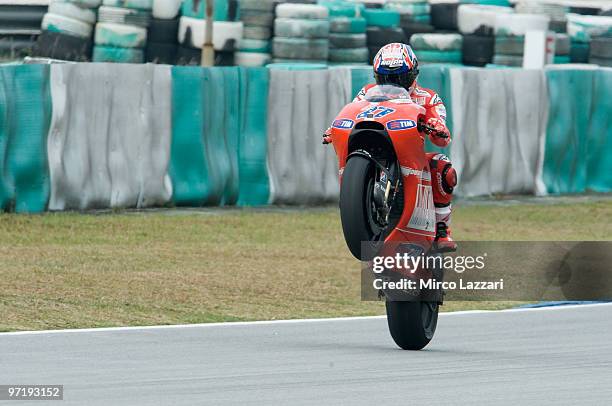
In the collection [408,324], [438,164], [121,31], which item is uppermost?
[438,164]

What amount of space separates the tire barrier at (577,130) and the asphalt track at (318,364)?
31.3 ft

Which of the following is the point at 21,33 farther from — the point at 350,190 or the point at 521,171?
the point at 350,190

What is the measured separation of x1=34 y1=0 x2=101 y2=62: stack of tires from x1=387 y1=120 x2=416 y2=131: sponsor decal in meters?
15.4

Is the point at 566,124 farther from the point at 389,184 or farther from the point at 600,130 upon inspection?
the point at 389,184

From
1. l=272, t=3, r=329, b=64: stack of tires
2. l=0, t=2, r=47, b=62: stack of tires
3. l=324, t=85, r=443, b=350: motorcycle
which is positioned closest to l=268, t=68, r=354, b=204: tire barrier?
l=272, t=3, r=329, b=64: stack of tires

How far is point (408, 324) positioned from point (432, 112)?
48.6 inches

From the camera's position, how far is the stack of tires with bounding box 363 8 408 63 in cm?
2438

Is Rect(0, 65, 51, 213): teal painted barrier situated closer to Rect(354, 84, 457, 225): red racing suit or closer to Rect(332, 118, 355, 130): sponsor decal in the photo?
Rect(354, 84, 457, 225): red racing suit

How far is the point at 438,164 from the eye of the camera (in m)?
8.48

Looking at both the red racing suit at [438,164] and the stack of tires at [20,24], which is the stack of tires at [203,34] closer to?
the stack of tires at [20,24]

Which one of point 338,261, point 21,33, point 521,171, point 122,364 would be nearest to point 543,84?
point 521,171

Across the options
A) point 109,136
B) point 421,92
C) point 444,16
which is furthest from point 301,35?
point 421,92

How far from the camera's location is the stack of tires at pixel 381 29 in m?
24.4

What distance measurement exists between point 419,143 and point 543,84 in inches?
446
